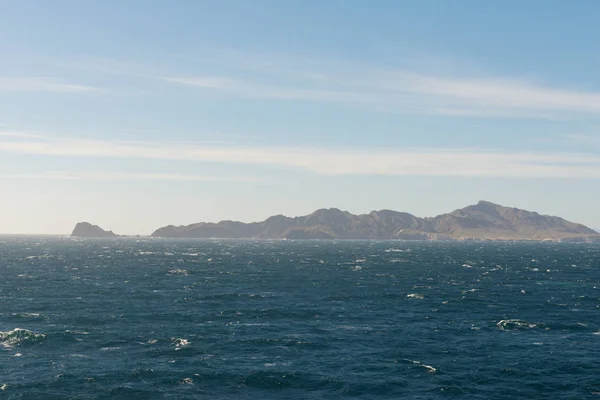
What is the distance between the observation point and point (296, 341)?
76.7 m

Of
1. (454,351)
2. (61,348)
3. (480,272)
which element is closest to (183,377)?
(61,348)

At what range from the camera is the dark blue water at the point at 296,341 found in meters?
56.9

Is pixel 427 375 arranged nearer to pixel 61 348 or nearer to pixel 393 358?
pixel 393 358

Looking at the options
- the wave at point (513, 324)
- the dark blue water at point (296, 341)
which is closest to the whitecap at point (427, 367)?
the dark blue water at point (296, 341)

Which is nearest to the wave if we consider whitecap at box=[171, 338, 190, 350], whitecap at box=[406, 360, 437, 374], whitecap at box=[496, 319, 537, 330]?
whitecap at box=[496, 319, 537, 330]

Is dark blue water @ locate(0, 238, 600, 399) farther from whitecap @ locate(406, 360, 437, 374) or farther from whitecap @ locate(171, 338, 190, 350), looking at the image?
whitecap @ locate(406, 360, 437, 374)

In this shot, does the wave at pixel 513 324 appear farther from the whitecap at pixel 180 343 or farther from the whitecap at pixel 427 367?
the whitecap at pixel 180 343

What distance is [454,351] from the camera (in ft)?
235

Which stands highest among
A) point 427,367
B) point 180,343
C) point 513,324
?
point 513,324

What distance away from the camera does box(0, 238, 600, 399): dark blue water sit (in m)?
56.9

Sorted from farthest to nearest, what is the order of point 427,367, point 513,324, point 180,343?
point 513,324
point 180,343
point 427,367

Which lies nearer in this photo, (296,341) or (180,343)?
(180,343)

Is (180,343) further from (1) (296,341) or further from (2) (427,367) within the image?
(2) (427,367)

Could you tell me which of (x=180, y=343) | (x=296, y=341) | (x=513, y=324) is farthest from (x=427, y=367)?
(x=180, y=343)
